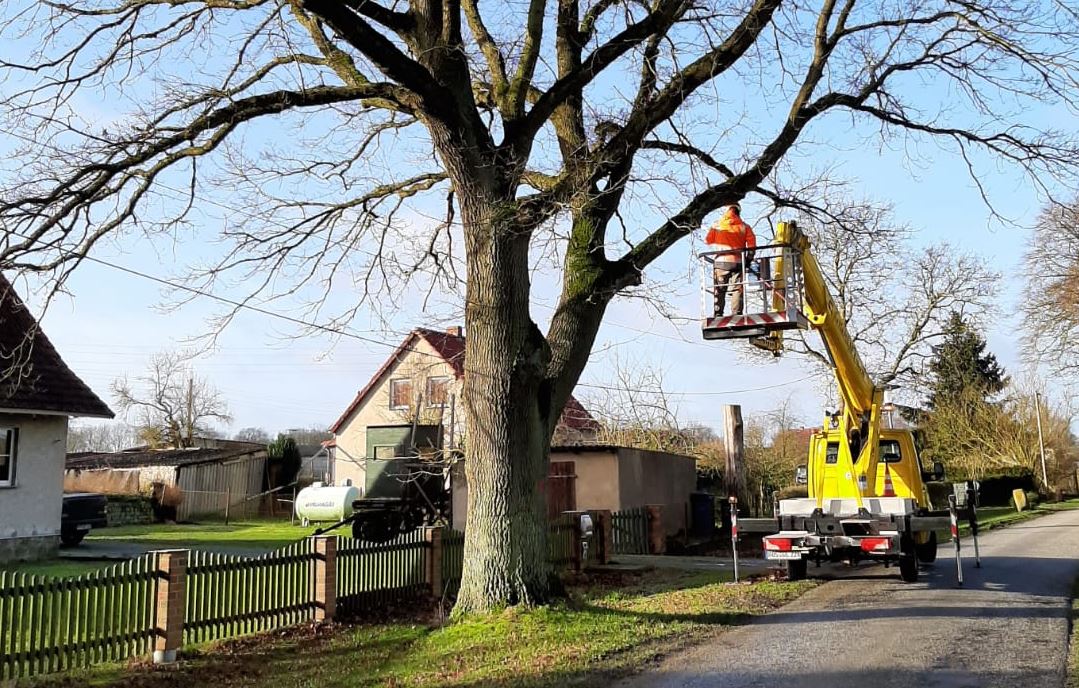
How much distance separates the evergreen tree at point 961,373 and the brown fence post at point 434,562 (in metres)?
44.0

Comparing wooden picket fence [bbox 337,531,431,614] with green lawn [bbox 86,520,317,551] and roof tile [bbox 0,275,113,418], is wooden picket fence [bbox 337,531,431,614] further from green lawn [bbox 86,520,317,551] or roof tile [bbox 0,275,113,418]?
roof tile [bbox 0,275,113,418]

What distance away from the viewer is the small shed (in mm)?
35125

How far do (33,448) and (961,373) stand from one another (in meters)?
48.2

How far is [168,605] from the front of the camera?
9.19 meters

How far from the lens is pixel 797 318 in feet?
33.8

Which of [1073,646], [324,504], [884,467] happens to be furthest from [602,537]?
[324,504]

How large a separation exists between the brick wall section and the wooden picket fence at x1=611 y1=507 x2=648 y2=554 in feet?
21.1

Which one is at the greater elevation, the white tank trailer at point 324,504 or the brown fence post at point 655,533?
the white tank trailer at point 324,504

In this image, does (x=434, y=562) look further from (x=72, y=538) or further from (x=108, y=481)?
(x=108, y=481)

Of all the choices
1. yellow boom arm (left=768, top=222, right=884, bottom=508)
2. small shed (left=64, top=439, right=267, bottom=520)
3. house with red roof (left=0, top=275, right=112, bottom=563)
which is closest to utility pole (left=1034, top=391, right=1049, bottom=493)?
small shed (left=64, top=439, right=267, bottom=520)

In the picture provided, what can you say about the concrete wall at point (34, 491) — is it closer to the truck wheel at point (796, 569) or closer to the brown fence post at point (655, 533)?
the brown fence post at point (655, 533)

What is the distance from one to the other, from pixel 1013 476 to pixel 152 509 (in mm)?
41274

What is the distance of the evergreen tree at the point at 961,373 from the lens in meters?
51.8

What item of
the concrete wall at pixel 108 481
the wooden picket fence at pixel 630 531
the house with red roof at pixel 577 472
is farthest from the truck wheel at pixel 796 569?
the concrete wall at pixel 108 481
